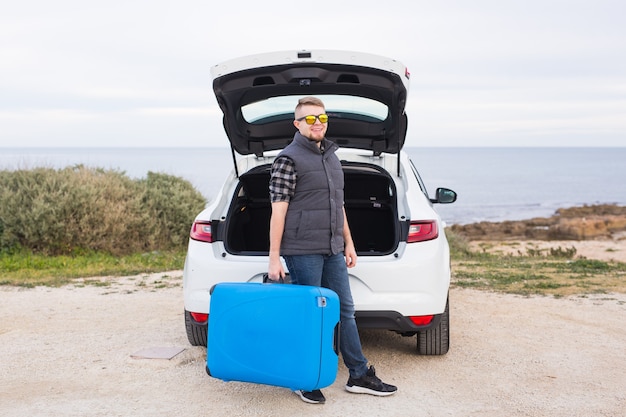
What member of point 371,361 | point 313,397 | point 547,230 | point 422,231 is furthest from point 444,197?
point 547,230

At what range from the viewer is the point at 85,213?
1340 cm

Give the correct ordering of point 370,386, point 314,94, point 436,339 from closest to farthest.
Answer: point 370,386 < point 314,94 < point 436,339

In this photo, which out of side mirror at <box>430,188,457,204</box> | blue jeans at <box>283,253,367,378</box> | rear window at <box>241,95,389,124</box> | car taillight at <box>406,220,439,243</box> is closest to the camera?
blue jeans at <box>283,253,367,378</box>

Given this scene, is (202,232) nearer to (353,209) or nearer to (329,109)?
(329,109)

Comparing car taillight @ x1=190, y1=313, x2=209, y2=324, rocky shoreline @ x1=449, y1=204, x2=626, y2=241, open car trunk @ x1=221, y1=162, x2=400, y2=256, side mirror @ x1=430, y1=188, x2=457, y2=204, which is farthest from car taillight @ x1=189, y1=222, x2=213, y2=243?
rocky shoreline @ x1=449, y1=204, x2=626, y2=241

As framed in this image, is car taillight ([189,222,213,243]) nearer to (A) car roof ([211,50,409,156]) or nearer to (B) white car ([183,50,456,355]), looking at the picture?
(B) white car ([183,50,456,355])

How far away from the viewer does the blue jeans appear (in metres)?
4.34

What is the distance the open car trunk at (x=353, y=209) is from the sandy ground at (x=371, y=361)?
843mm

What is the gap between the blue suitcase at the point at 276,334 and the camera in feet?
13.5

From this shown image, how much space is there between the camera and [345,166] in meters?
5.65

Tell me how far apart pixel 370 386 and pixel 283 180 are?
1.41 meters

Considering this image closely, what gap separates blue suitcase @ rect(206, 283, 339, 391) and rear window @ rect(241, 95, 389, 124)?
160 cm

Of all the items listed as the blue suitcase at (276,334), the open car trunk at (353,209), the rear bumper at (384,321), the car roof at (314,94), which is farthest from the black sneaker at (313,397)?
the car roof at (314,94)

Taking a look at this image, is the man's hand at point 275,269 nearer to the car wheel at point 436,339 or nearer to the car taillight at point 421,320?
the car taillight at point 421,320
